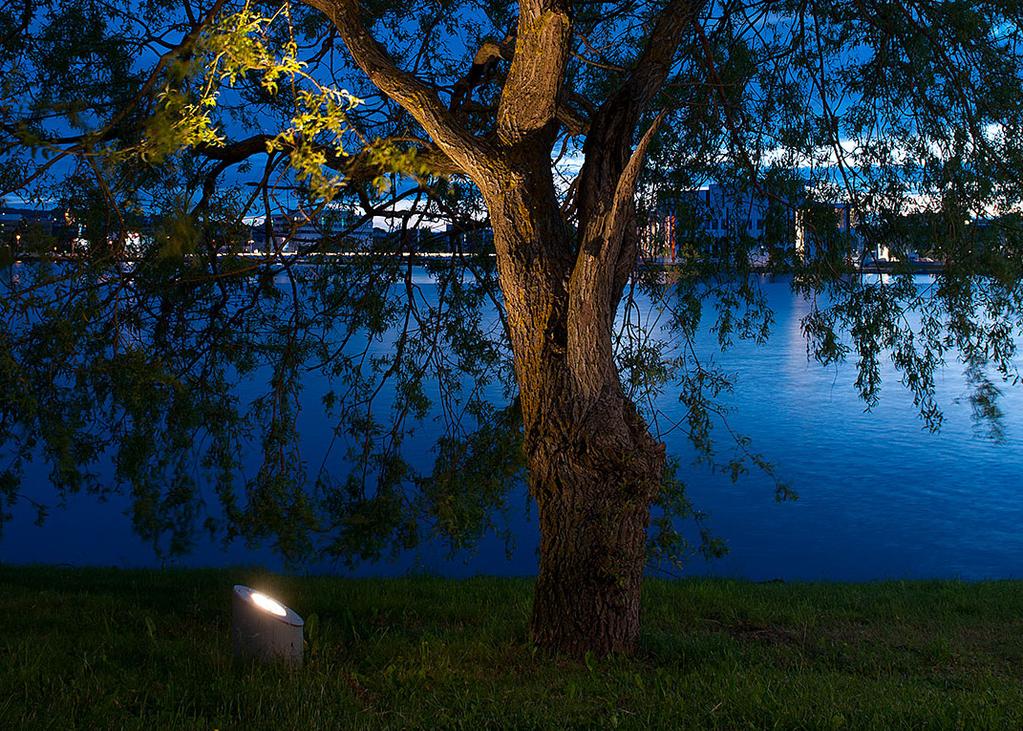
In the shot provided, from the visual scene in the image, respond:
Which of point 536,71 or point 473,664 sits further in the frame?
point 536,71

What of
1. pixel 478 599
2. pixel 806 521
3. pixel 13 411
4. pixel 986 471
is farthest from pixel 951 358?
pixel 13 411

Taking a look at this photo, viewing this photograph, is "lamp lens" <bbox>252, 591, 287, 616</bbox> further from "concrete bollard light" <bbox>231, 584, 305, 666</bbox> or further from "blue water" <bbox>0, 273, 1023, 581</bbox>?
"blue water" <bbox>0, 273, 1023, 581</bbox>

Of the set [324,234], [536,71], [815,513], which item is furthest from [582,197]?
[815,513]

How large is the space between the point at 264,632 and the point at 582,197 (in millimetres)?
2619

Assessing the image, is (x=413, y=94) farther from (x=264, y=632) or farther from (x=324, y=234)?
(x=264, y=632)

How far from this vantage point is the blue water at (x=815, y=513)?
1102 centimetres

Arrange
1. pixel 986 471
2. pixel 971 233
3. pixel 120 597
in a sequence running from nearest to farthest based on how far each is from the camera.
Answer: pixel 120 597 < pixel 971 233 < pixel 986 471

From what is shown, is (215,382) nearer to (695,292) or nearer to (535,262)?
(535,262)

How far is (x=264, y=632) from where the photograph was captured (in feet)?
13.3

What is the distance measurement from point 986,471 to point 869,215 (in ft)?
33.5

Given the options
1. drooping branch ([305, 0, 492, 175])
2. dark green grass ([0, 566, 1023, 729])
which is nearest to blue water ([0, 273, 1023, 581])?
dark green grass ([0, 566, 1023, 729])

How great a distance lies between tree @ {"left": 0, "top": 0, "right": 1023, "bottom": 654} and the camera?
462 centimetres

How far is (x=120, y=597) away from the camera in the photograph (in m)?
5.66

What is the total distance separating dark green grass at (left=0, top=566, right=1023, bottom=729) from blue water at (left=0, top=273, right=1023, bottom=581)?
4.39 ft
